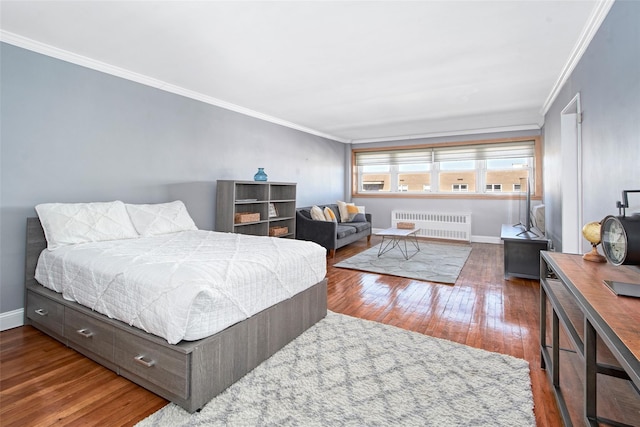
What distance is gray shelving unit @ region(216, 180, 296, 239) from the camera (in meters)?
4.13

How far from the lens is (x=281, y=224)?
528 cm

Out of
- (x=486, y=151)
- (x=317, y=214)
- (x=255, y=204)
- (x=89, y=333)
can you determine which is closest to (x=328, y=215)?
(x=317, y=214)

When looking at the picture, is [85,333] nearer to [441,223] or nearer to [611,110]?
[611,110]

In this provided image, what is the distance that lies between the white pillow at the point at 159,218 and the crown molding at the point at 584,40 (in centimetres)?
402

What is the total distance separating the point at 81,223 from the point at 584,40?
4.56 metres

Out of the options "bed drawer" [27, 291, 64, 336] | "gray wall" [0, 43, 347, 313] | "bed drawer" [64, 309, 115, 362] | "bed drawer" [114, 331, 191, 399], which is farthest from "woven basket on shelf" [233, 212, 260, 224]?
"bed drawer" [114, 331, 191, 399]

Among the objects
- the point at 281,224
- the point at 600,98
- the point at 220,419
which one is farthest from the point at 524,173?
the point at 220,419

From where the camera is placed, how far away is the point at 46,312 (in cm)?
233

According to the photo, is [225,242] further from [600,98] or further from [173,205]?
[600,98]

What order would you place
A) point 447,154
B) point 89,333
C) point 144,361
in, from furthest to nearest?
point 447,154 → point 89,333 → point 144,361

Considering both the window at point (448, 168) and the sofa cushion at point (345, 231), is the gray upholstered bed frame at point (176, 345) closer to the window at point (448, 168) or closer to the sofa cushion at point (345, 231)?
the sofa cushion at point (345, 231)

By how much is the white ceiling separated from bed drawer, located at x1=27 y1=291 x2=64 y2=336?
7.01 ft

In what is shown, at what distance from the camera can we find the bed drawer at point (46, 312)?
2.20m

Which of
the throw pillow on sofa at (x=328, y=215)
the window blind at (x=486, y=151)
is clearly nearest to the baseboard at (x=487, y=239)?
the window blind at (x=486, y=151)
